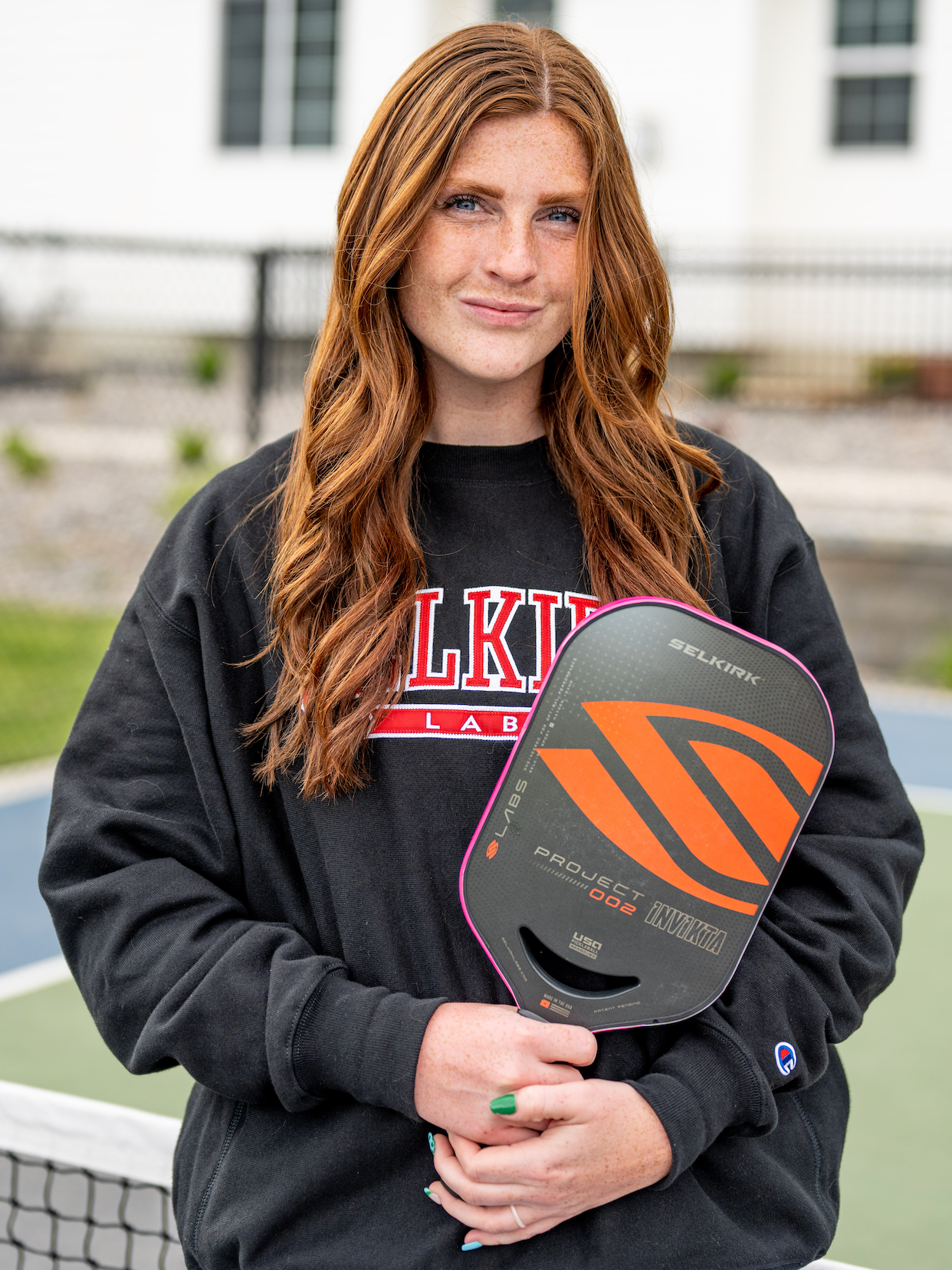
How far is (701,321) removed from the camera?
12.6m

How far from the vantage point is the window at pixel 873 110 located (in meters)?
13.1

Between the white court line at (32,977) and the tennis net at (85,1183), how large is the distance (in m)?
1.01

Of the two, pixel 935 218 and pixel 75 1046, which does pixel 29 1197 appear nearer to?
pixel 75 1046

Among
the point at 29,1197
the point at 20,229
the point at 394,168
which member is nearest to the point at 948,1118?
the point at 29,1197

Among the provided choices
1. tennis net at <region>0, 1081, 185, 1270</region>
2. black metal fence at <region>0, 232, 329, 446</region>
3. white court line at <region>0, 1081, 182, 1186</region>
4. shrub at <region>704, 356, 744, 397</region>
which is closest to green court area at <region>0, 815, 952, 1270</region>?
tennis net at <region>0, 1081, 185, 1270</region>

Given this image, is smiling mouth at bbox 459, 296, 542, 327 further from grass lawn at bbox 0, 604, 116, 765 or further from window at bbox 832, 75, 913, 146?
window at bbox 832, 75, 913, 146

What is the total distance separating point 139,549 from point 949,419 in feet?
23.9

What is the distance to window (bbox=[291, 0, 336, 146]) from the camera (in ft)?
44.8

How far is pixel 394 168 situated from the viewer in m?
1.44

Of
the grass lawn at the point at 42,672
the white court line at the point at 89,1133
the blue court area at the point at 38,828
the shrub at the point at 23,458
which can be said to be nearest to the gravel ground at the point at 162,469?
the shrub at the point at 23,458

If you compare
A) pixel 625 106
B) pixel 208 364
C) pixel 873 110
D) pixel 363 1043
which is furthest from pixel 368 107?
pixel 363 1043

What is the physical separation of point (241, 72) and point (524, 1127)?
14495 mm

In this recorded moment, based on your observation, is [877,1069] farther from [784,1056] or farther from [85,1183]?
[784,1056]

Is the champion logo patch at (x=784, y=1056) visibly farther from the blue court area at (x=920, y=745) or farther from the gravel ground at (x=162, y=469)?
the gravel ground at (x=162, y=469)
